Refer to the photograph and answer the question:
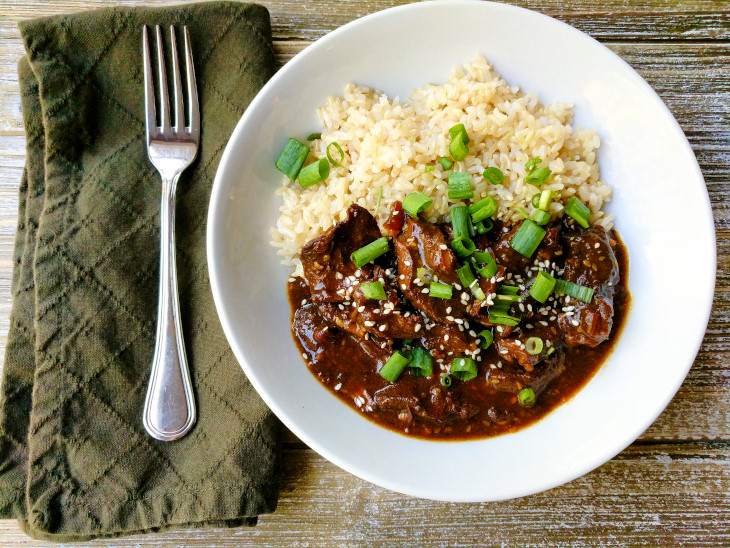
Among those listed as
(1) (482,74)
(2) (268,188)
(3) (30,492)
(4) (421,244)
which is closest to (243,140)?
(2) (268,188)

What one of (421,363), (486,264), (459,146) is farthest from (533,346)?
(459,146)

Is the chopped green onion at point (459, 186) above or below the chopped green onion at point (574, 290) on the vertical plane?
above

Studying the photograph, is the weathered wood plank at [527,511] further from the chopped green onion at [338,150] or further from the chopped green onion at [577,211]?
the chopped green onion at [338,150]

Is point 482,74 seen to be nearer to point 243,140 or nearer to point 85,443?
point 243,140

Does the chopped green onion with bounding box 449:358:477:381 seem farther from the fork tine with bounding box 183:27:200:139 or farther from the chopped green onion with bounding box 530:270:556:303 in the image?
the fork tine with bounding box 183:27:200:139

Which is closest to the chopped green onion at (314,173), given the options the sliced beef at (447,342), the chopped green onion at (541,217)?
the sliced beef at (447,342)

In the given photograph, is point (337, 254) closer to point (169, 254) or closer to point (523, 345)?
point (169, 254)

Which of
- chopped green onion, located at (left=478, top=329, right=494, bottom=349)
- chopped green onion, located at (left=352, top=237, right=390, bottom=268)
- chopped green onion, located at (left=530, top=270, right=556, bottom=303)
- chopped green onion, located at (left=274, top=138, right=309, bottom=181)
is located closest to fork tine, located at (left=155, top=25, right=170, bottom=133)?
chopped green onion, located at (left=274, top=138, right=309, bottom=181)
